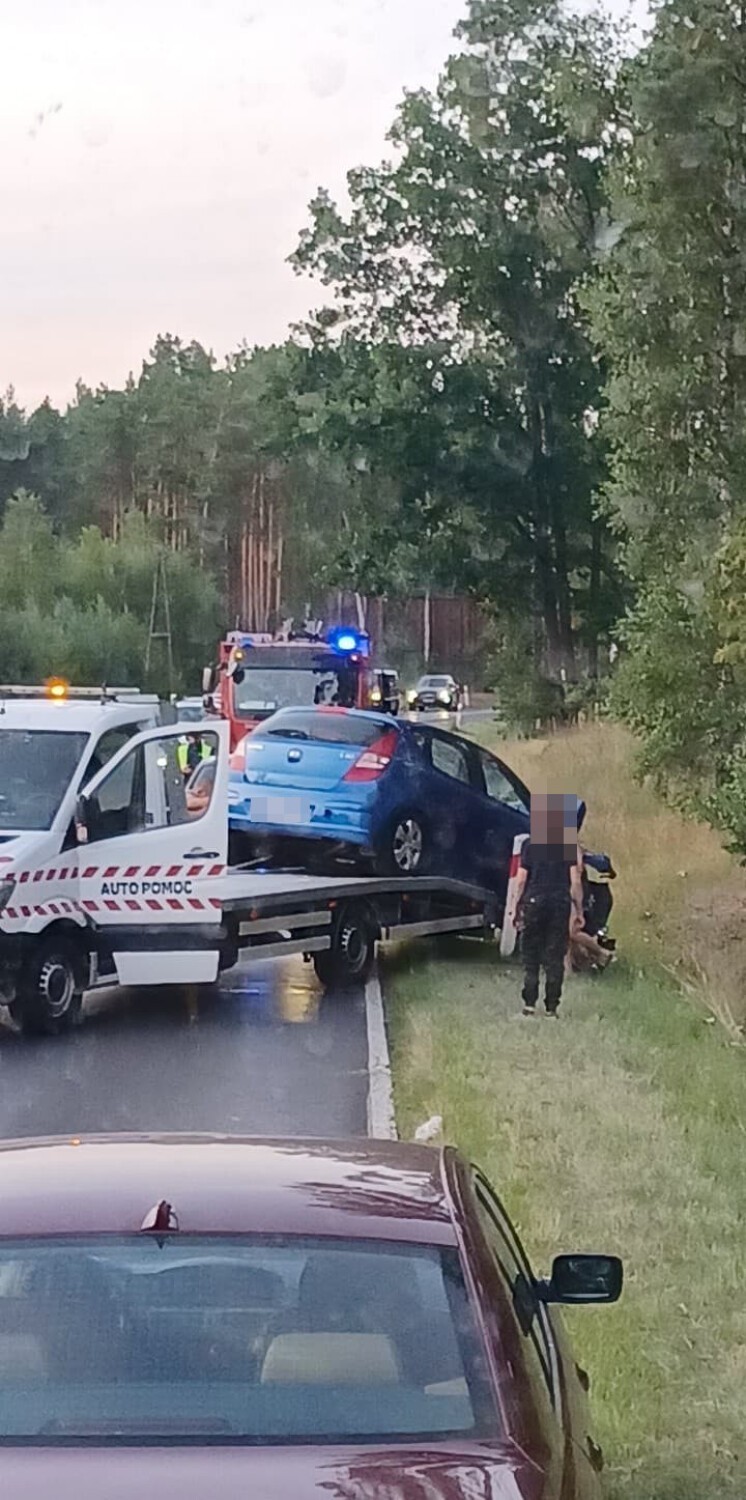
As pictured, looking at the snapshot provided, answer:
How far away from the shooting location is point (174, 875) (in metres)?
15.0

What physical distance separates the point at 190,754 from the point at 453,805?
351 centimetres

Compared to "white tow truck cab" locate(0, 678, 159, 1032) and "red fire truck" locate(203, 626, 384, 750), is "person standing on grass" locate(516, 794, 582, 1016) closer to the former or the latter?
"white tow truck cab" locate(0, 678, 159, 1032)

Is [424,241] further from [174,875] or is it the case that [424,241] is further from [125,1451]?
[125,1451]

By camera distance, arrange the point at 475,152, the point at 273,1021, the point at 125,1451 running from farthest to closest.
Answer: the point at 475,152
the point at 273,1021
the point at 125,1451

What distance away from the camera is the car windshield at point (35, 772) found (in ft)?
49.4

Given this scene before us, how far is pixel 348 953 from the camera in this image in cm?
1700

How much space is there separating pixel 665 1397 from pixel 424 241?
43.6 meters

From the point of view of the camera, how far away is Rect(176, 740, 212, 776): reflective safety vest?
15586 millimetres

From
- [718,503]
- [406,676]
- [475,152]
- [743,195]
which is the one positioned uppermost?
[475,152]

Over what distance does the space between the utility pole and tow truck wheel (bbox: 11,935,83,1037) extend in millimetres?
36794

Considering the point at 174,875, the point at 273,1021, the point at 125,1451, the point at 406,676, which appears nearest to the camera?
the point at 125,1451

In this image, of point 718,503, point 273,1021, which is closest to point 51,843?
point 273,1021

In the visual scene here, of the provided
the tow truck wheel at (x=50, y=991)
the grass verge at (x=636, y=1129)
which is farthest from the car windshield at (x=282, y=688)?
the tow truck wheel at (x=50, y=991)

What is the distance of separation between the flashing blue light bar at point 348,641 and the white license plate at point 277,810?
15656mm
